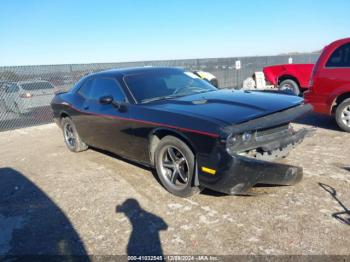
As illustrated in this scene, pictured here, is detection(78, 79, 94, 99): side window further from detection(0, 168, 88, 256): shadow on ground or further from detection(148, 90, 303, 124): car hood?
detection(148, 90, 303, 124): car hood

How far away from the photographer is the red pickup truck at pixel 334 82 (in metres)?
6.32

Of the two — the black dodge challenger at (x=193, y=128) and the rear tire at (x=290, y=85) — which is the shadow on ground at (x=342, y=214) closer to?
the black dodge challenger at (x=193, y=128)

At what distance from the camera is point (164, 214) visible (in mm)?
3729

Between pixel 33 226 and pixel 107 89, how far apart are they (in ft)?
7.76

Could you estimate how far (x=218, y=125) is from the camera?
3371 millimetres

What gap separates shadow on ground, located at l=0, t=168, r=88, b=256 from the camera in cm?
327

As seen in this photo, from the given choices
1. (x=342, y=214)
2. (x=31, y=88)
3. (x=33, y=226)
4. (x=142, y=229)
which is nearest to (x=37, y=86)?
(x=31, y=88)

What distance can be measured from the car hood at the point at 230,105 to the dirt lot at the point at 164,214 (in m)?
1.04

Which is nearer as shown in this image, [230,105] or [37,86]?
[230,105]

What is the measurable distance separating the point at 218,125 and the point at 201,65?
1378 centimetres

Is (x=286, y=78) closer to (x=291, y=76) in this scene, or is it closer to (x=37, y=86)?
(x=291, y=76)

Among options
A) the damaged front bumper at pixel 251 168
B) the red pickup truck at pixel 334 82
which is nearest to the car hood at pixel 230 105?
the damaged front bumper at pixel 251 168

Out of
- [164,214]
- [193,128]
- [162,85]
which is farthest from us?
[162,85]

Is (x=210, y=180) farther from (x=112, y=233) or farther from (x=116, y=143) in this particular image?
(x=116, y=143)
